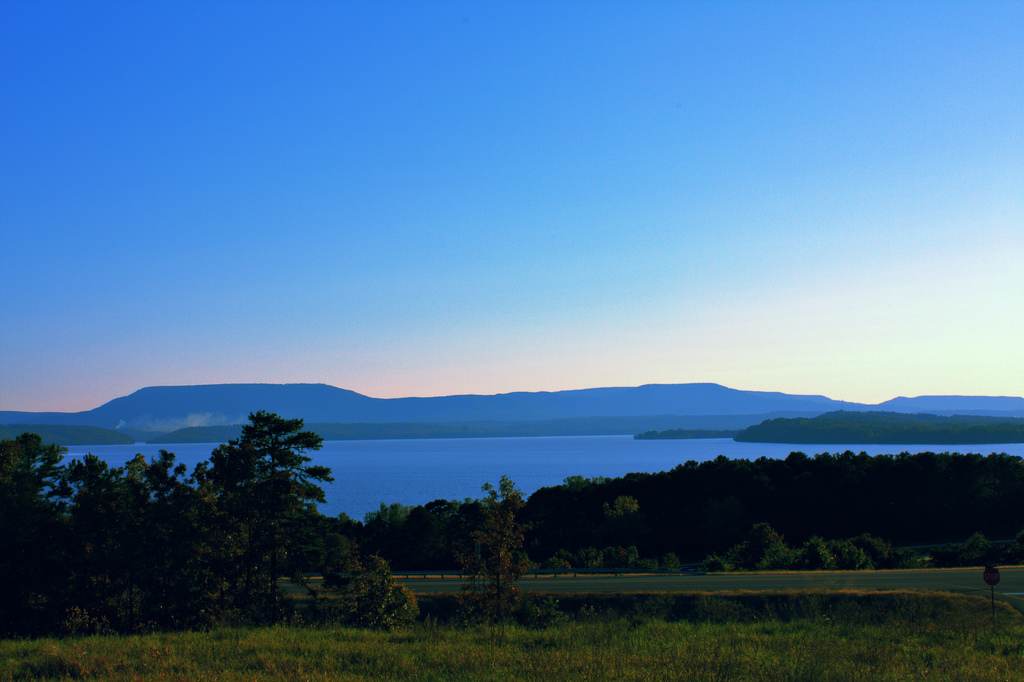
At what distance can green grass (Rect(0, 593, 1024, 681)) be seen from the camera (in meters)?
10.6

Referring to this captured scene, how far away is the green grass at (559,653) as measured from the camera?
10.6 m

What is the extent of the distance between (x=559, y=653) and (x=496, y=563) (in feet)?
22.7

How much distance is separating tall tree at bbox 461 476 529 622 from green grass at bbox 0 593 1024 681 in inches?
137

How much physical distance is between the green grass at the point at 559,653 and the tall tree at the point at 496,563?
349 cm

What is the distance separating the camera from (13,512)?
26828 mm

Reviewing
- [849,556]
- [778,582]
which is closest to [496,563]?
[778,582]

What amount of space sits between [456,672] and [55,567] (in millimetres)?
20586

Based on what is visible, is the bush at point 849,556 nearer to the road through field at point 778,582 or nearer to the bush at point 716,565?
the bush at point 716,565

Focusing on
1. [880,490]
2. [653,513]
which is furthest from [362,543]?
[880,490]

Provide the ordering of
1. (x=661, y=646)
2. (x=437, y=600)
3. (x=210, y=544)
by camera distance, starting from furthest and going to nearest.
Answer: (x=437, y=600)
(x=210, y=544)
(x=661, y=646)

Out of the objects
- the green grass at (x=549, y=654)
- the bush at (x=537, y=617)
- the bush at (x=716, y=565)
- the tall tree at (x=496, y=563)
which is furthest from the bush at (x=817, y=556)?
the green grass at (x=549, y=654)

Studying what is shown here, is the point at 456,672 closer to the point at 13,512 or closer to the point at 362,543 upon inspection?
the point at 13,512

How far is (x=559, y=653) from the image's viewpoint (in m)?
12.0

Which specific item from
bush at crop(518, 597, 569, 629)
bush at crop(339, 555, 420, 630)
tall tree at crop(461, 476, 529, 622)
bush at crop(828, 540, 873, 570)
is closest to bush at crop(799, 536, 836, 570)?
bush at crop(828, 540, 873, 570)
